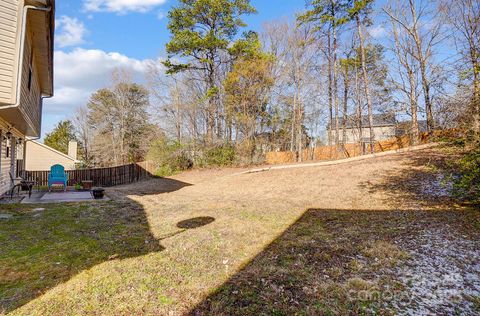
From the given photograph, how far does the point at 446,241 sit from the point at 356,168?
6624mm

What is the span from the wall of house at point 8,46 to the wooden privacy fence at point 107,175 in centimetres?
1112

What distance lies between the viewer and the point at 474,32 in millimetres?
8195

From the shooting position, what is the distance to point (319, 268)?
3.18 meters

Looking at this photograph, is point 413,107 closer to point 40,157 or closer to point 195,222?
point 195,222

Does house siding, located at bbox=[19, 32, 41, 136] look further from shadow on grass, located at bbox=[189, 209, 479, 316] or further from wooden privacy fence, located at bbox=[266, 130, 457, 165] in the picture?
wooden privacy fence, located at bbox=[266, 130, 457, 165]

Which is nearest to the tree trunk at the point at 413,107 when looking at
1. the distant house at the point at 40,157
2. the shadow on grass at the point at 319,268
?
the shadow on grass at the point at 319,268

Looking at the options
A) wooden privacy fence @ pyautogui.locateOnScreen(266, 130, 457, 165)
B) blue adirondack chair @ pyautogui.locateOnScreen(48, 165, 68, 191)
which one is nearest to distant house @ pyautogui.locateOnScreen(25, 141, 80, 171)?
blue adirondack chair @ pyautogui.locateOnScreen(48, 165, 68, 191)

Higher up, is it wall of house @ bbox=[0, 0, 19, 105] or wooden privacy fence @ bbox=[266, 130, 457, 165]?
wall of house @ bbox=[0, 0, 19, 105]

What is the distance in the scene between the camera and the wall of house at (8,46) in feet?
15.8

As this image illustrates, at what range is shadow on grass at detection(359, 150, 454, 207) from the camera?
19.8 feet

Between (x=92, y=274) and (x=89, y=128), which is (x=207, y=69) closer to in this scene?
(x=92, y=274)

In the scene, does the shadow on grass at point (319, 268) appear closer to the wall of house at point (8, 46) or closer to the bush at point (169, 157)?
the wall of house at point (8, 46)

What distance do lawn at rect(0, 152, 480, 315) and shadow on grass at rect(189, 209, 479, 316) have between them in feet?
0.05

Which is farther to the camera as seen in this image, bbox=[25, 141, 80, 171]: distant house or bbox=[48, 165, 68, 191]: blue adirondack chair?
bbox=[25, 141, 80, 171]: distant house
